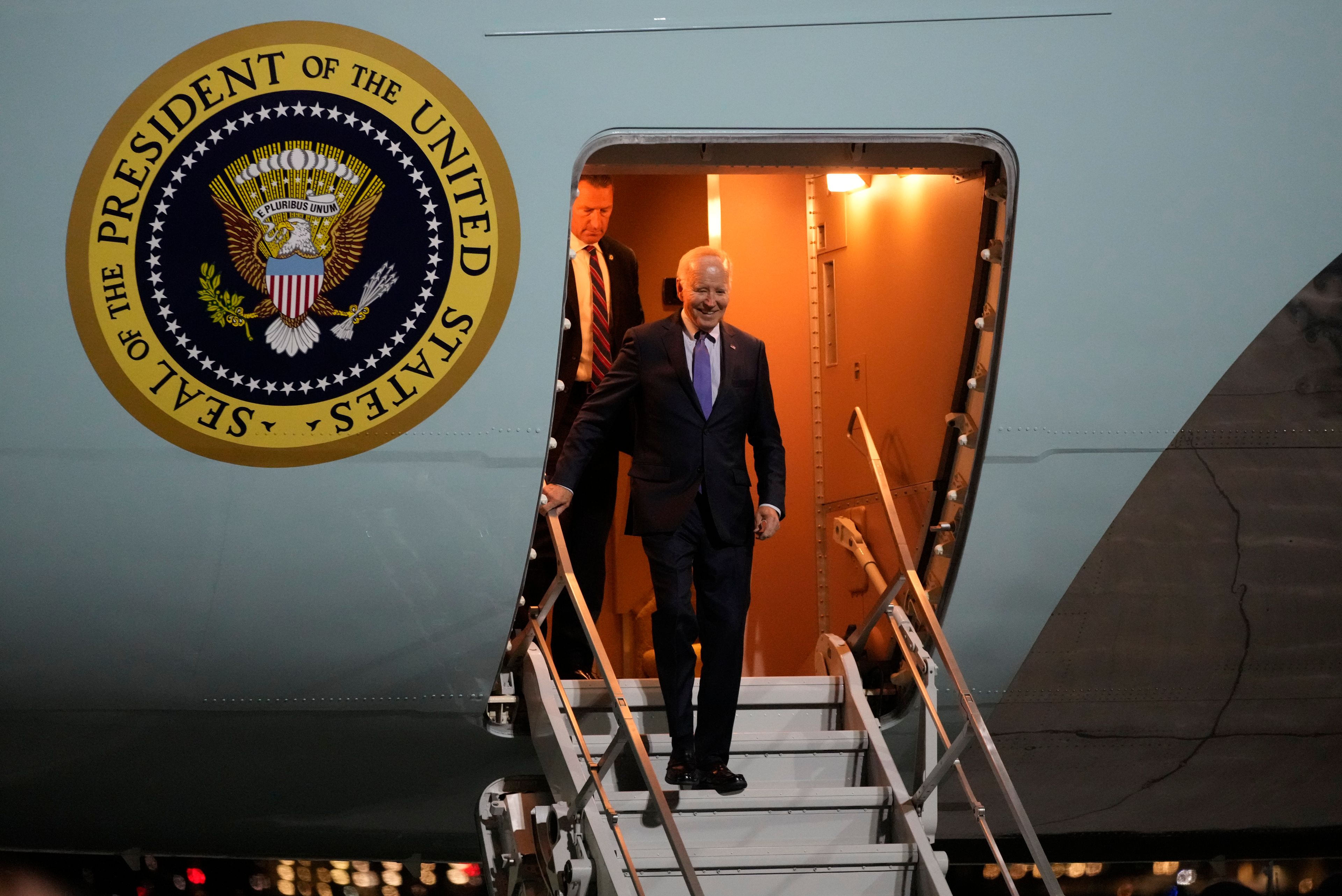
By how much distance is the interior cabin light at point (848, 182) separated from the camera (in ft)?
15.3

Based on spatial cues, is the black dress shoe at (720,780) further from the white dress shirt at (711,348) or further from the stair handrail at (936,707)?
the white dress shirt at (711,348)

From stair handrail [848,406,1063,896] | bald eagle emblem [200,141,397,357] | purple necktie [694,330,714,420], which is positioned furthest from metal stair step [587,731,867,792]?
bald eagle emblem [200,141,397,357]

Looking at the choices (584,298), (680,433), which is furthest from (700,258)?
(584,298)

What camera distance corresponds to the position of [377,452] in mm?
→ 3367

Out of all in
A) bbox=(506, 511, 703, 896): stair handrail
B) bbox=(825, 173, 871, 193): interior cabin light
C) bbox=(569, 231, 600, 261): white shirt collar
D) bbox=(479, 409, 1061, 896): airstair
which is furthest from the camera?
bbox=(825, 173, 871, 193): interior cabin light

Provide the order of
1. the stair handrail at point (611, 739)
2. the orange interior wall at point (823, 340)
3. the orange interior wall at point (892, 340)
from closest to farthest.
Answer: the stair handrail at point (611, 739), the orange interior wall at point (892, 340), the orange interior wall at point (823, 340)

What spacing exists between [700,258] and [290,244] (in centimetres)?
106

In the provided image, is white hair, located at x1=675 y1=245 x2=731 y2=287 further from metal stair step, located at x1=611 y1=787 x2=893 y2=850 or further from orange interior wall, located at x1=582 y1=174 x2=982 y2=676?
metal stair step, located at x1=611 y1=787 x2=893 y2=850

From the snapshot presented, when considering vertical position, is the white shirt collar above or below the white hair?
above

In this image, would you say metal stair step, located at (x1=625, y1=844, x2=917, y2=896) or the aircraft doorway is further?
the aircraft doorway

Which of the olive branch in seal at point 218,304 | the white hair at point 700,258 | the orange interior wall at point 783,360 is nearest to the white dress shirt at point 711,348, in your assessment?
the white hair at point 700,258

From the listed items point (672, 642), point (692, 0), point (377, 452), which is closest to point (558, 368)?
point (377, 452)

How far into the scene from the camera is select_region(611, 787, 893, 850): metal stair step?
3348mm

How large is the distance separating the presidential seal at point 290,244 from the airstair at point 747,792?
0.65 m
